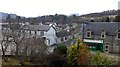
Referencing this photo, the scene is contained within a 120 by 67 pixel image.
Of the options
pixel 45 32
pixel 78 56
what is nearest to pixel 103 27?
pixel 45 32

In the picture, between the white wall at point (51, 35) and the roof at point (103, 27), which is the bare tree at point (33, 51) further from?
the white wall at point (51, 35)

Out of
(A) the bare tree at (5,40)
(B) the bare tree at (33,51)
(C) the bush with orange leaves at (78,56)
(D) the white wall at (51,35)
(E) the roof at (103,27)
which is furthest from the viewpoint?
(D) the white wall at (51,35)

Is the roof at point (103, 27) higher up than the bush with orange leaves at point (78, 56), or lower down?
higher up

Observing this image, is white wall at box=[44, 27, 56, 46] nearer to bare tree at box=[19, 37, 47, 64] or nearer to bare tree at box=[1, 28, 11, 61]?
bare tree at box=[1, 28, 11, 61]

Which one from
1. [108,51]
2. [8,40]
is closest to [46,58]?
[8,40]

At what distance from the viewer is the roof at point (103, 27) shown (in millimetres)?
18297

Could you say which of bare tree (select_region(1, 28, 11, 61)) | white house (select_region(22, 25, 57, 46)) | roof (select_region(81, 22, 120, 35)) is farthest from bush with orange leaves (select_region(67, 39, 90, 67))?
white house (select_region(22, 25, 57, 46))

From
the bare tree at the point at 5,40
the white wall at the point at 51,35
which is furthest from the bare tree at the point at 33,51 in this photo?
the white wall at the point at 51,35

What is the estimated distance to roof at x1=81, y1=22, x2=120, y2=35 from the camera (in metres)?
18.3

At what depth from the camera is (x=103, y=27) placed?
1889 centimetres

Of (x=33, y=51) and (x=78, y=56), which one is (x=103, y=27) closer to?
(x=78, y=56)

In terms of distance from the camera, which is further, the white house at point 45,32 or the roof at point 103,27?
the white house at point 45,32

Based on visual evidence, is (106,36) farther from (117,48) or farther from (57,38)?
(57,38)

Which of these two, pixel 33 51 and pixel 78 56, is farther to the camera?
pixel 33 51
